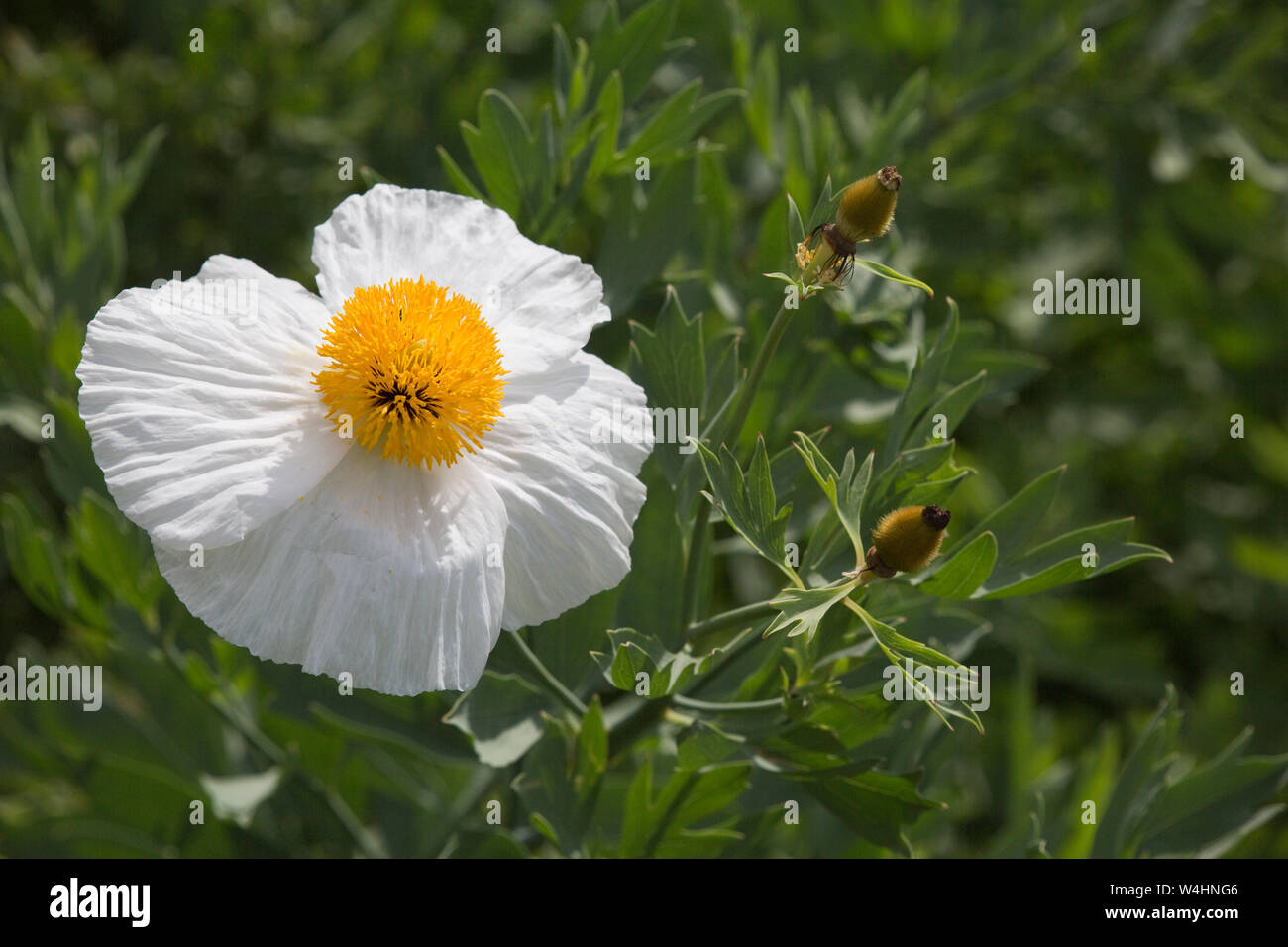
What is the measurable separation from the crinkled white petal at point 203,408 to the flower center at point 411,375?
0.04 meters

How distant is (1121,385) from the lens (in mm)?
2291

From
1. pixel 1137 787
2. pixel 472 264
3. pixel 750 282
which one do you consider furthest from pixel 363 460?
pixel 1137 787

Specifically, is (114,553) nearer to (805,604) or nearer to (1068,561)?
(805,604)

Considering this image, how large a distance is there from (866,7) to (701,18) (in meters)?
0.29

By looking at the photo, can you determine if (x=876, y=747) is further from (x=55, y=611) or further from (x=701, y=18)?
(x=701, y=18)

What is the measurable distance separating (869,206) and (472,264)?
1.20 ft

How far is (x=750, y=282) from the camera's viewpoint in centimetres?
129

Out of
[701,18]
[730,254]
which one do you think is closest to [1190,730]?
[730,254]

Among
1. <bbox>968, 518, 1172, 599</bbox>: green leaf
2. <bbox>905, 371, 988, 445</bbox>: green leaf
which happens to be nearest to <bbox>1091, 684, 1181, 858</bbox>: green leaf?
<bbox>968, 518, 1172, 599</bbox>: green leaf

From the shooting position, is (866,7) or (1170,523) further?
(1170,523)

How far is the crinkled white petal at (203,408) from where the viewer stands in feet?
2.80

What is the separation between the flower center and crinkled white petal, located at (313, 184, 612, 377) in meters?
0.06

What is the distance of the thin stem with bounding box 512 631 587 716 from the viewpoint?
1.03m

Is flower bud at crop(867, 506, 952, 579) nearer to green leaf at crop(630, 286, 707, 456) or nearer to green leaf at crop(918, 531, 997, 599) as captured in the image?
green leaf at crop(918, 531, 997, 599)
